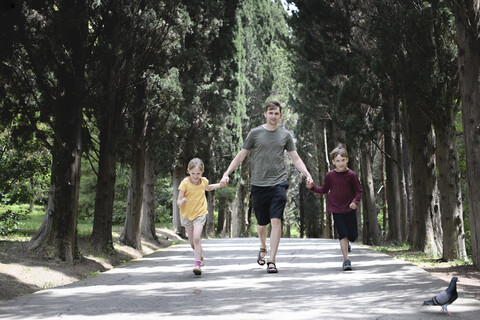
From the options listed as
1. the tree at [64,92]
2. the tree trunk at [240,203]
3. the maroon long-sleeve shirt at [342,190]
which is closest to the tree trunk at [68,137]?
the tree at [64,92]

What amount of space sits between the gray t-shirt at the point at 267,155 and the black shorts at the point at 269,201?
8 cm

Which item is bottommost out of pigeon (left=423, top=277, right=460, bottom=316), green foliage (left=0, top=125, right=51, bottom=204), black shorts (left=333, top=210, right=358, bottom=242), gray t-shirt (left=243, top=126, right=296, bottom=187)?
pigeon (left=423, top=277, right=460, bottom=316)

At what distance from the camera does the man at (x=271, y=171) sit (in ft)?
25.1

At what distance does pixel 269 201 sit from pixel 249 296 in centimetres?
205

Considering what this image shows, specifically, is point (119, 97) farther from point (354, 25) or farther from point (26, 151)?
point (354, 25)

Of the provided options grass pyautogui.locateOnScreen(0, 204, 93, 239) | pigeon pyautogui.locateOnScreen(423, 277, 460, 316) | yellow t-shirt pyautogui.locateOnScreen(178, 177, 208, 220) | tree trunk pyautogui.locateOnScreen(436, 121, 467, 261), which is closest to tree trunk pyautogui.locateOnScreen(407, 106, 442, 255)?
tree trunk pyautogui.locateOnScreen(436, 121, 467, 261)

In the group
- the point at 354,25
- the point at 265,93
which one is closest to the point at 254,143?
the point at 354,25

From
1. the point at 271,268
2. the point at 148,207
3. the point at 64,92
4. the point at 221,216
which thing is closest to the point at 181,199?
the point at 271,268

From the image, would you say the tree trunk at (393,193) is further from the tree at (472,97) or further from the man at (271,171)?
the man at (271,171)

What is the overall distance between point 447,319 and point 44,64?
8.23 meters

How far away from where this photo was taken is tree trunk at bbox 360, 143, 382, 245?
20.1m

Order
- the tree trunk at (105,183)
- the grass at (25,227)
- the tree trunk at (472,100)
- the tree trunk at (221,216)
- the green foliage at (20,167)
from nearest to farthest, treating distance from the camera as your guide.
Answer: the tree trunk at (472,100), the tree trunk at (105,183), the green foliage at (20,167), the grass at (25,227), the tree trunk at (221,216)

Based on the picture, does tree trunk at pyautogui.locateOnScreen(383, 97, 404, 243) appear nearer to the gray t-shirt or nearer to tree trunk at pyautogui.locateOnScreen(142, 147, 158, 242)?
tree trunk at pyautogui.locateOnScreen(142, 147, 158, 242)

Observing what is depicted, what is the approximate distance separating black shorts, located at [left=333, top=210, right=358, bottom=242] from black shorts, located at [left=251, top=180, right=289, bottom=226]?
3.47 feet
